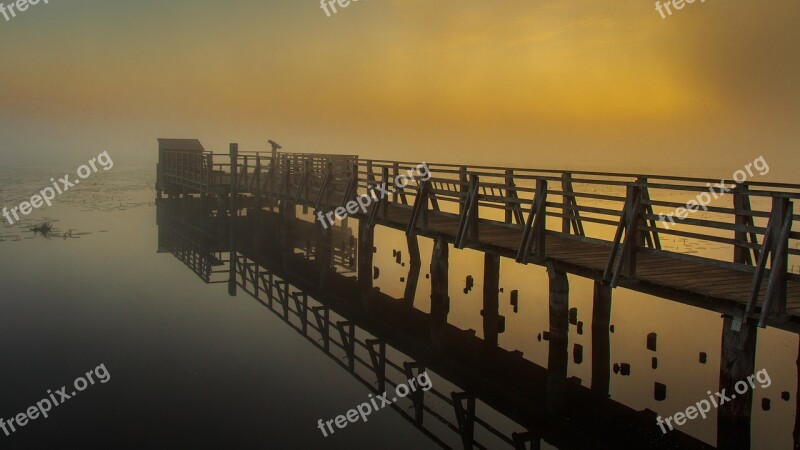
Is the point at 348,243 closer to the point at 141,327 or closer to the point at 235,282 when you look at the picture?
the point at 235,282

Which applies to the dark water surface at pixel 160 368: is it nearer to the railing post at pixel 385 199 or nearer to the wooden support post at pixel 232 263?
the wooden support post at pixel 232 263

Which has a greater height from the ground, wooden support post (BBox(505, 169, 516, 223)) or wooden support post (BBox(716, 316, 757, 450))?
wooden support post (BBox(505, 169, 516, 223))

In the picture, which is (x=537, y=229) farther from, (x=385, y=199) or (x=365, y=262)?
(x=365, y=262)

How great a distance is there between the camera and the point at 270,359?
14086 mm

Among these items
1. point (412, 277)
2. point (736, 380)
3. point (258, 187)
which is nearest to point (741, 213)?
point (736, 380)

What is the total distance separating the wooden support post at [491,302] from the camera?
14875 mm

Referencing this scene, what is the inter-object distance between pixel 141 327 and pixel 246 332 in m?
2.55

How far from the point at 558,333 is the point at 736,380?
11.9 feet

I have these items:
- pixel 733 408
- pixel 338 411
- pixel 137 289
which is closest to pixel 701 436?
pixel 733 408

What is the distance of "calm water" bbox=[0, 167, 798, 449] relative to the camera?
10.4 meters

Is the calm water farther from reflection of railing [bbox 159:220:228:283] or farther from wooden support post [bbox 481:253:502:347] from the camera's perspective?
reflection of railing [bbox 159:220:228:283]

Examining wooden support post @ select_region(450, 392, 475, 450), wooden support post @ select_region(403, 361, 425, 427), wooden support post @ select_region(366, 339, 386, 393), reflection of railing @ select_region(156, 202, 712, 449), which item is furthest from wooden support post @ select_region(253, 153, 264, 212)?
wooden support post @ select_region(450, 392, 475, 450)

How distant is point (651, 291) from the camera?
9711 millimetres

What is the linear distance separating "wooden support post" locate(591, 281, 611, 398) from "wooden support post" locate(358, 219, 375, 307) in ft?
20.6
